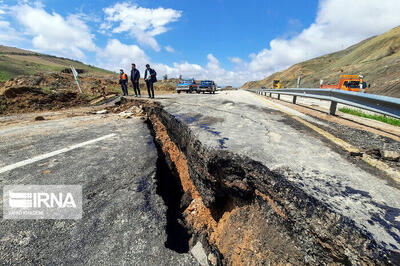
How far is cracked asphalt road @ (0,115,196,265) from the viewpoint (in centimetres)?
139

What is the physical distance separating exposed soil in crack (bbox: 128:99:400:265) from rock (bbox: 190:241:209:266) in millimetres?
38

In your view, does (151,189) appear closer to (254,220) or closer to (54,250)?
(54,250)

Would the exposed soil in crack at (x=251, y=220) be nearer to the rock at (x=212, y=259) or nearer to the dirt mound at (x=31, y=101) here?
the rock at (x=212, y=259)

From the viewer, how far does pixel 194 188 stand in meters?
2.62

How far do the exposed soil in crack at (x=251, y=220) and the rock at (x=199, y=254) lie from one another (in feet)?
0.13

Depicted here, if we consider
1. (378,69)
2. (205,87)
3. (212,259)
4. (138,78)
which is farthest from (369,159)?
(378,69)

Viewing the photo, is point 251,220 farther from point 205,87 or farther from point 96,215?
point 205,87

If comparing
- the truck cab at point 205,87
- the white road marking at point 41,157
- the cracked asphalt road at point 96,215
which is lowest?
the cracked asphalt road at point 96,215

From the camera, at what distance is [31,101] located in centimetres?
921

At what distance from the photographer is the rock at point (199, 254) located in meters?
1.54

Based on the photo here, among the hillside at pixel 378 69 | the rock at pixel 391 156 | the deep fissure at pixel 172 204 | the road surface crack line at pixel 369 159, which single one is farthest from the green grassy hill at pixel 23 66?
the hillside at pixel 378 69

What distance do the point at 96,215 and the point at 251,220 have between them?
145 centimetres

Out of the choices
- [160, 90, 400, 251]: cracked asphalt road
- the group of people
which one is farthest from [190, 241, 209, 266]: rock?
the group of people

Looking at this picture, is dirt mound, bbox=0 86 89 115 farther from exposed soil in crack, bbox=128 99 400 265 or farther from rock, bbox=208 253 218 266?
rock, bbox=208 253 218 266
